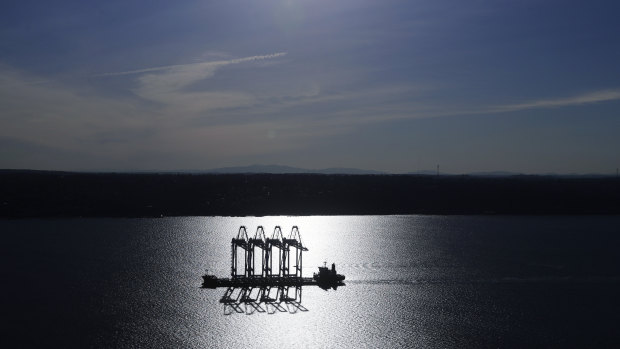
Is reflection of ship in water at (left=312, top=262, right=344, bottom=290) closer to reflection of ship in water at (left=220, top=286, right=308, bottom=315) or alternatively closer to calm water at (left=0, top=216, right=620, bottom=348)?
calm water at (left=0, top=216, right=620, bottom=348)

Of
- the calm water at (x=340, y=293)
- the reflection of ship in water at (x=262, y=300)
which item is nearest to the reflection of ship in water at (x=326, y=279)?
the calm water at (x=340, y=293)

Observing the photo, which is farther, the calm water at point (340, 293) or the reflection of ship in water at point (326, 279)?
the reflection of ship in water at point (326, 279)

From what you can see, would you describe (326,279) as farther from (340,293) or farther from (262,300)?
(262,300)

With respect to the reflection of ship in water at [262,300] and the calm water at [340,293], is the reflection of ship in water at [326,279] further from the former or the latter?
the reflection of ship in water at [262,300]

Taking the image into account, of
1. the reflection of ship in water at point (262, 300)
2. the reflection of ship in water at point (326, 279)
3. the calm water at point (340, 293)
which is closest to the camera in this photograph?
the calm water at point (340, 293)

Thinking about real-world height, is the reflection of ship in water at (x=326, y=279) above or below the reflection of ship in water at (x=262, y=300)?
above

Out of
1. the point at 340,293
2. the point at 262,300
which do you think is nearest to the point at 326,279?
the point at 340,293

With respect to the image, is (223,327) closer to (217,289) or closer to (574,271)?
(217,289)

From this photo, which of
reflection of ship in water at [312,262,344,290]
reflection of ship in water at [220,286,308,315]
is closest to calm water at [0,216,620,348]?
reflection of ship in water at [220,286,308,315]

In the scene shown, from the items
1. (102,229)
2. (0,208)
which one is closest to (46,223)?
(102,229)
